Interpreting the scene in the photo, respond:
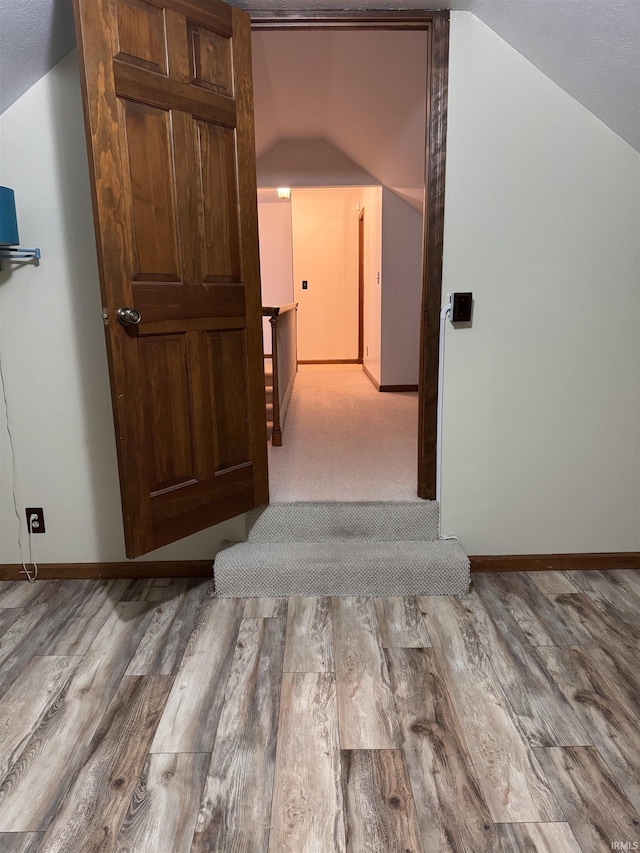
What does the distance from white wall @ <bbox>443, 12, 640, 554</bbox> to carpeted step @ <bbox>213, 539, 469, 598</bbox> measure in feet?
0.78

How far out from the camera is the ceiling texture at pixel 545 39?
1754 mm

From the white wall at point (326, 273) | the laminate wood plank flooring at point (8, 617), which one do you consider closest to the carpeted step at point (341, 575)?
the laminate wood plank flooring at point (8, 617)

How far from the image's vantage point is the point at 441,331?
2.40 metres

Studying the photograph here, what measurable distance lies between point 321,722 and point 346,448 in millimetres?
1911

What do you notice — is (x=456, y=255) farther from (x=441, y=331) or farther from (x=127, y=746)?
(x=127, y=746)

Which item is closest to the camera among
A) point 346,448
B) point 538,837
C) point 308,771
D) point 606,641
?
point 538,837

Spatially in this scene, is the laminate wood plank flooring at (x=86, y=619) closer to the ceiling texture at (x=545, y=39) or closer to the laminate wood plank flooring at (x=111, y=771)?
the laminate wood plank flooring at (x=111, y=771)

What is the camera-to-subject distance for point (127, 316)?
183 centimetres

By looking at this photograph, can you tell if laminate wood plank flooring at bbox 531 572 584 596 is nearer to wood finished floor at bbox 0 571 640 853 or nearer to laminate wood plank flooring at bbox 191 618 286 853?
wood finished floor at bbox 0 571 640 853

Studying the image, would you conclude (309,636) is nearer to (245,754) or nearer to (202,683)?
(202,683)

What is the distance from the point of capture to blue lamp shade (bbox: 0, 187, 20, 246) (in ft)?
6.65

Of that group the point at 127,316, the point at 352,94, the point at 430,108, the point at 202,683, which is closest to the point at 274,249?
A: the point at 352,94

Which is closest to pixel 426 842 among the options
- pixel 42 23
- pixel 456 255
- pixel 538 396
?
pixel 538 396

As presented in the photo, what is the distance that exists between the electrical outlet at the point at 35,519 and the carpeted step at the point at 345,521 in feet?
2.98
